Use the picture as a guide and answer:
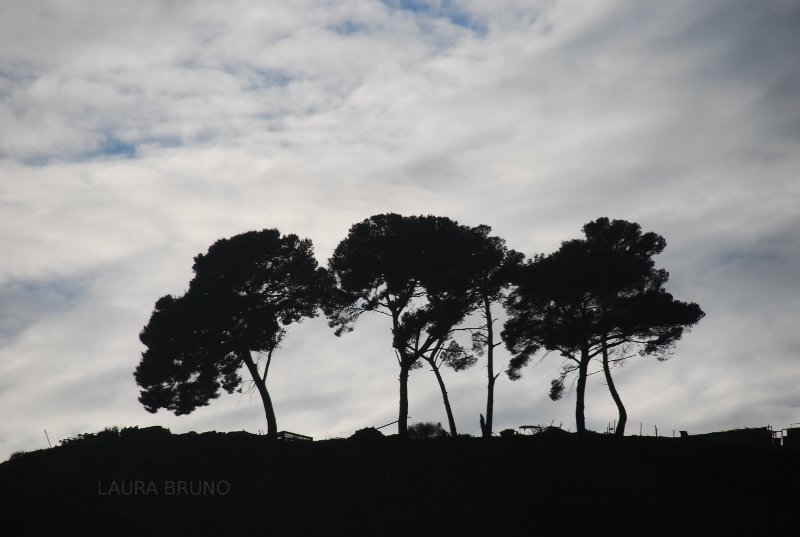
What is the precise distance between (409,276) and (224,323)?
10456mm

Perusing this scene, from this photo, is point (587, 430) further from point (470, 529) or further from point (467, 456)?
point (470, 529)

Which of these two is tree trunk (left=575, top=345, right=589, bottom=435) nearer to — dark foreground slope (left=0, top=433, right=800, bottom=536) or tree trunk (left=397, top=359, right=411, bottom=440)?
dark foreground slope (left=0, top=433, right=800, bottom=536)

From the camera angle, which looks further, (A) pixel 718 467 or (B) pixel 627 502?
(A) pixel 718 467

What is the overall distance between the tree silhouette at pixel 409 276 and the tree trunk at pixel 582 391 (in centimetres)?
653

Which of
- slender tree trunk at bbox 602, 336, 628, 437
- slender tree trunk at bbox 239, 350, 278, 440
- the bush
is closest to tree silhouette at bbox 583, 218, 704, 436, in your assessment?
slender tree trunk at bbox 602, 336, 628, 437

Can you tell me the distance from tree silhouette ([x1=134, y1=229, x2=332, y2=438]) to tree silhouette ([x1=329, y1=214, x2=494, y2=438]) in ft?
6.56

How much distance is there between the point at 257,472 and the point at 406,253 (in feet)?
51.5

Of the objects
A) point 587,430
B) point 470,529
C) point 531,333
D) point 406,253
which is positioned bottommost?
point 470,529

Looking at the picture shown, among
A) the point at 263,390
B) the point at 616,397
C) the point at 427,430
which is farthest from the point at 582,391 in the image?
the point at 263,390

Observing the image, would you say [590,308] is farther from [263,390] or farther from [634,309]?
[263,390]

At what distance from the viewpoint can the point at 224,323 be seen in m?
45.5

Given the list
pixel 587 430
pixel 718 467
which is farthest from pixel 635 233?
pixel 718 467

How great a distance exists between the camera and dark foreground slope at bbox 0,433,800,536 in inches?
1213

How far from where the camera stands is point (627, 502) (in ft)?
106
